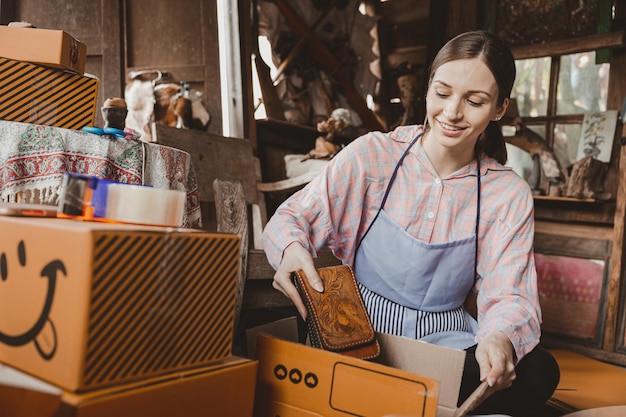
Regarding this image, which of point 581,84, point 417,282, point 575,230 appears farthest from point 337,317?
point 581,84

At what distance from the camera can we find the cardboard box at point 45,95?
1.83 m

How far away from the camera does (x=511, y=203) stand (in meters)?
1.73

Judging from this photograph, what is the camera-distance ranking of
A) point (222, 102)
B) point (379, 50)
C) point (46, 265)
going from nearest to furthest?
point (46, 265)
point (222, 102)
point (379, 50)

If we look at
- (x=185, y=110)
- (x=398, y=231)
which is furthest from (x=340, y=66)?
(x=398, y=231)

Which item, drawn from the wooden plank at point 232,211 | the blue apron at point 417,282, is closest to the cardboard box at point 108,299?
the blue apron at point 417,282

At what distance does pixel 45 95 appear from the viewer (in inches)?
75.2

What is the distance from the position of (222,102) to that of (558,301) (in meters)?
2.54

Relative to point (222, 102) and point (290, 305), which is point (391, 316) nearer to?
point (290, 305)

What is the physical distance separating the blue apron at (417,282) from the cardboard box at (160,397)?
0.73 m

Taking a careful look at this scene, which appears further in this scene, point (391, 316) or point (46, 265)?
point (391, 316)

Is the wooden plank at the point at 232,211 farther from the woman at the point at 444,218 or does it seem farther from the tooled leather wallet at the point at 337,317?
the tooled leather wallet at the point at 337,317

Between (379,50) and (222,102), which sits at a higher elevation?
(379,50)

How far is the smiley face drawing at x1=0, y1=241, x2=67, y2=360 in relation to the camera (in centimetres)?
89

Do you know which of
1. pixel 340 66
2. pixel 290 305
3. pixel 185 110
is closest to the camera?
pixel 290 305
